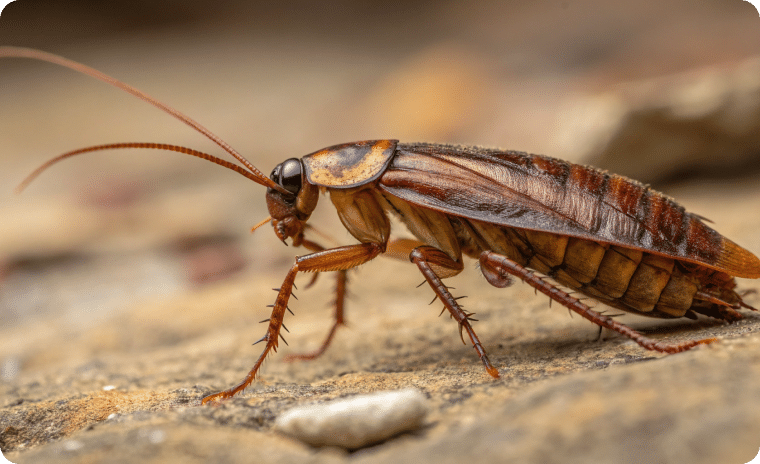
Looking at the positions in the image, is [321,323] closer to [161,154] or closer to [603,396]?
[603,396]

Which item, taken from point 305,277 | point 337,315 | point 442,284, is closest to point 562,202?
point 442,284

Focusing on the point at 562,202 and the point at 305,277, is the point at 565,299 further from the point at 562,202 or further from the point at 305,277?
the point at 305,277

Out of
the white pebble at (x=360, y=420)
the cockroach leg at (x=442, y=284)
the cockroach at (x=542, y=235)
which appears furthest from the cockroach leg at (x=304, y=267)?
the white pebble at (x=360, y=420)

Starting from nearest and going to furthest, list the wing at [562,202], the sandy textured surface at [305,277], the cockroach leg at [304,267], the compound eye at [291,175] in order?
1. the sandy textured surface at [305,277]
2. the wing at [562,202]
3. the cockroach leg at [304,267]
4. the compound eye at [291,175]

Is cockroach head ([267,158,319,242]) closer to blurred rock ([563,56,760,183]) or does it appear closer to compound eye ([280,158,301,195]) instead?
compound eye ([280,158,301,195])

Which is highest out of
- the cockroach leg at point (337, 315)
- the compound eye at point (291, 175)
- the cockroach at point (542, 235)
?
the compound eye at point (291, 175)

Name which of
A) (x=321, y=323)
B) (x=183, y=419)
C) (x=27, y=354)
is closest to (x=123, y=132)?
(x=27, y=354)

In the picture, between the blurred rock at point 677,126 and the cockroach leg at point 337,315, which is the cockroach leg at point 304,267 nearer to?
the cockroach leg at point 337,315
